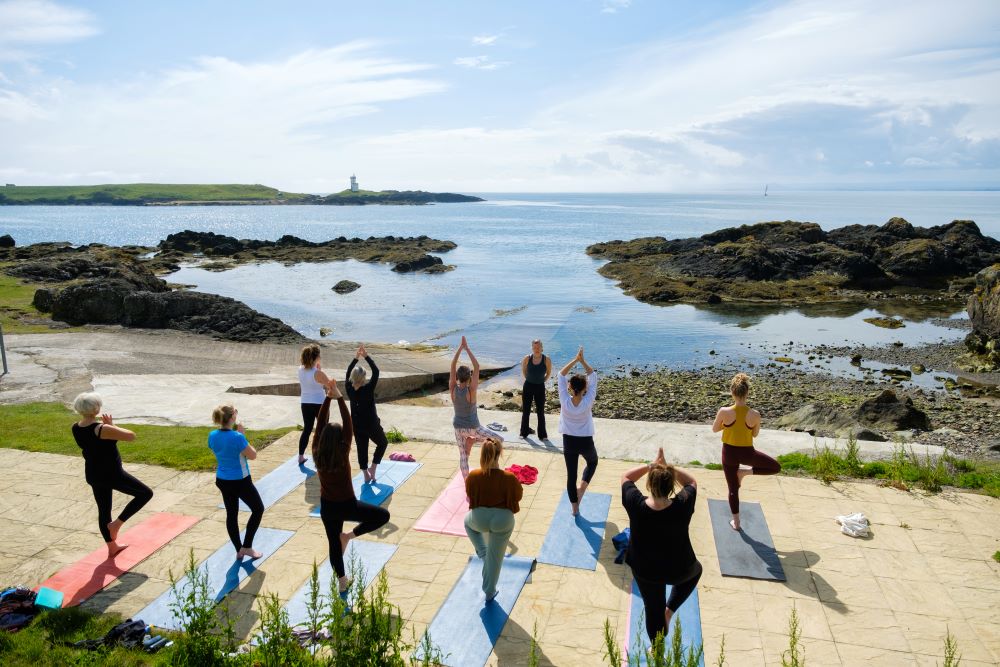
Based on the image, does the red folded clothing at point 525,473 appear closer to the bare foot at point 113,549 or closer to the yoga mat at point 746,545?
the yoga mat at point 746,545

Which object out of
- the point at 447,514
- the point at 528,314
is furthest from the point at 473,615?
the point at 528,314

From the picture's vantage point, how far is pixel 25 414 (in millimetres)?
12289

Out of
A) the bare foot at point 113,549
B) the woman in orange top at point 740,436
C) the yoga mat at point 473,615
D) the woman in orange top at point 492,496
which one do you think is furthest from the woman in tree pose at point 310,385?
the woman in orange top at point 740,436

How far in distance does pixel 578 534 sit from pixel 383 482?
2.99m

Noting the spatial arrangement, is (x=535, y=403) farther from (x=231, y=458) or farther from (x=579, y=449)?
(x=231, y=458)

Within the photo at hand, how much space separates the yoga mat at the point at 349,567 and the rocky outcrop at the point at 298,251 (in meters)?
51.5

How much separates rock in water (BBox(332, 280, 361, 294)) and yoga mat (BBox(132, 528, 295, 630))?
40.1m

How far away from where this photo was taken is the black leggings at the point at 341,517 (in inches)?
233

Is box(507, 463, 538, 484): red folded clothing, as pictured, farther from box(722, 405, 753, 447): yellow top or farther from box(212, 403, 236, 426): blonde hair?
box(212, 403, 236, 426): blonde hair

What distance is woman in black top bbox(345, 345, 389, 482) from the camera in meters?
8.16

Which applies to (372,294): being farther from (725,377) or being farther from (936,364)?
(936,364)

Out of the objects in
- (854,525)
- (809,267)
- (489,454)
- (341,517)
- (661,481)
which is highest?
(661,481)

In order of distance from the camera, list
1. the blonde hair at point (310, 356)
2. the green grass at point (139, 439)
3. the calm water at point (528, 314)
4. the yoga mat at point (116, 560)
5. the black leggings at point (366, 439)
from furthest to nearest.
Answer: the calm water at point (528, 314)
the green grass at point (139, 439)
the blonde hair at point (310, 356)
the black leggings at point (366, 439)
the yoga mat at point (116, 560)

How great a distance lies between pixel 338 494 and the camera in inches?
231
